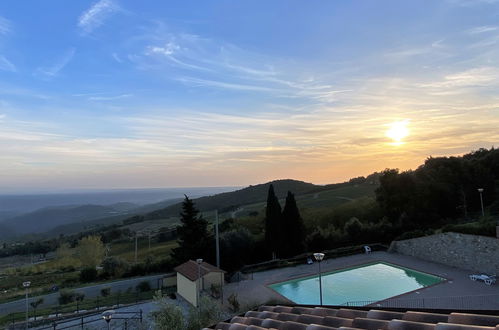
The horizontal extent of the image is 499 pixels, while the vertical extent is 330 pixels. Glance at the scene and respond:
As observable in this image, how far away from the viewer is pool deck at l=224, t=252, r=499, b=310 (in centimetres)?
1844

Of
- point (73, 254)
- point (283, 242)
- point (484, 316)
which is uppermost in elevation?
point (484, 316)

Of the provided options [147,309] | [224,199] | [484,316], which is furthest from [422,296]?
[224,199]

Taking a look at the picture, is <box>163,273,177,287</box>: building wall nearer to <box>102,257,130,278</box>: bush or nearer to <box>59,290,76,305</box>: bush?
<box>59,290,76,305</box>: bush

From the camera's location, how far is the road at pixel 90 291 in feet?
75.9

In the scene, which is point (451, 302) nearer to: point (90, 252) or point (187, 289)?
point (187, 289)

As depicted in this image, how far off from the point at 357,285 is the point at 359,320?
1766 cm

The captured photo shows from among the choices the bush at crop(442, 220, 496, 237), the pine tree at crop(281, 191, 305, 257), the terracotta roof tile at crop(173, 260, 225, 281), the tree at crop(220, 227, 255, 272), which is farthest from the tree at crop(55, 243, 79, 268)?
the bush at crop(442, 220, 496, 237)

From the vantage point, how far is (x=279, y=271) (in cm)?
2539

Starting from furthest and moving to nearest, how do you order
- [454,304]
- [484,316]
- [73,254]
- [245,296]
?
[73,254]
[245,296]
[454,304]
[484,316]

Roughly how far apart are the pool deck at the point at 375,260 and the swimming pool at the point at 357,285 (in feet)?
1.94

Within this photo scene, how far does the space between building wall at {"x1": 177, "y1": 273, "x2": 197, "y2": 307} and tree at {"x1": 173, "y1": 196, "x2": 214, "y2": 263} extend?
15.3ft

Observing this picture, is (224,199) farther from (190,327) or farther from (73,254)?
(190,327)

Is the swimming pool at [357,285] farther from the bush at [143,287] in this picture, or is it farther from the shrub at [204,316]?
the shrub at [204,316]

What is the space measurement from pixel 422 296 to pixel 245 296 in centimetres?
920
